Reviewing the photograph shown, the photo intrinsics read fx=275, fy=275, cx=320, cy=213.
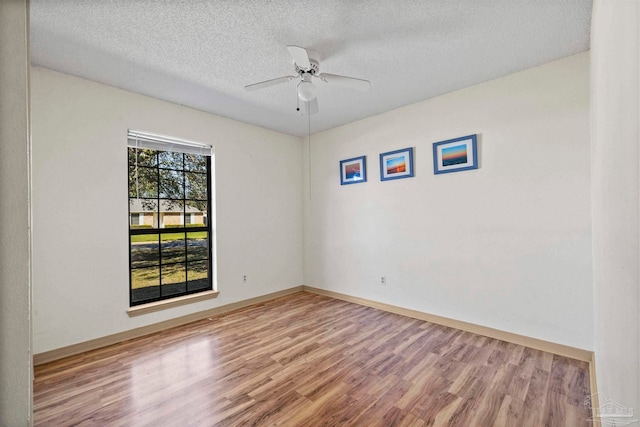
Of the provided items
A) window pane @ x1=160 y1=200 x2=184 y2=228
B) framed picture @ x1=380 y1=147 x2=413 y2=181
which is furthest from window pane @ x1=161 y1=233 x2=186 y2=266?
framed picture @ x1=380 y1=147 x2=413 y2=181

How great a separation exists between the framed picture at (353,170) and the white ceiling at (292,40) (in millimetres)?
1117

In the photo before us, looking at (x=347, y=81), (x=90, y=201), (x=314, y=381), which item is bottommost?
(x=314, y=381)

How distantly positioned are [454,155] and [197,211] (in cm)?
323

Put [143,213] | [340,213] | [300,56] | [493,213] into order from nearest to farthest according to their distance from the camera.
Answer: [300,56] → [493,213] → [143,213] → [340,213]

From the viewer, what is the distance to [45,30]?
1968 millimetres

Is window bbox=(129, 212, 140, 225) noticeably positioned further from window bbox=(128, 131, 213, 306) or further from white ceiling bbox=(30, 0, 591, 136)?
white ceiling bbox=(30, 0, 591, 136)

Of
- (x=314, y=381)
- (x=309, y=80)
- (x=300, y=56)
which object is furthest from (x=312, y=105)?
(x=314, y=381)

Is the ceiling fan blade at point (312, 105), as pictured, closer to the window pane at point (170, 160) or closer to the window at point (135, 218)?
the window pane at point (170, 160)

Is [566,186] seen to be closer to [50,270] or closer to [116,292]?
[116,292]

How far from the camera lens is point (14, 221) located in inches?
26.0

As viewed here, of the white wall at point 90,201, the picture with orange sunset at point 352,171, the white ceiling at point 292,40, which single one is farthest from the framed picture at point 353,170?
the white wall at point 90,201

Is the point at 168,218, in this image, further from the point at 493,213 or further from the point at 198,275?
the point at 493,213

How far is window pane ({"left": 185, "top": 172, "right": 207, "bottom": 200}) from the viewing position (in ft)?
11.6

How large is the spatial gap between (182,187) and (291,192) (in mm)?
1702
